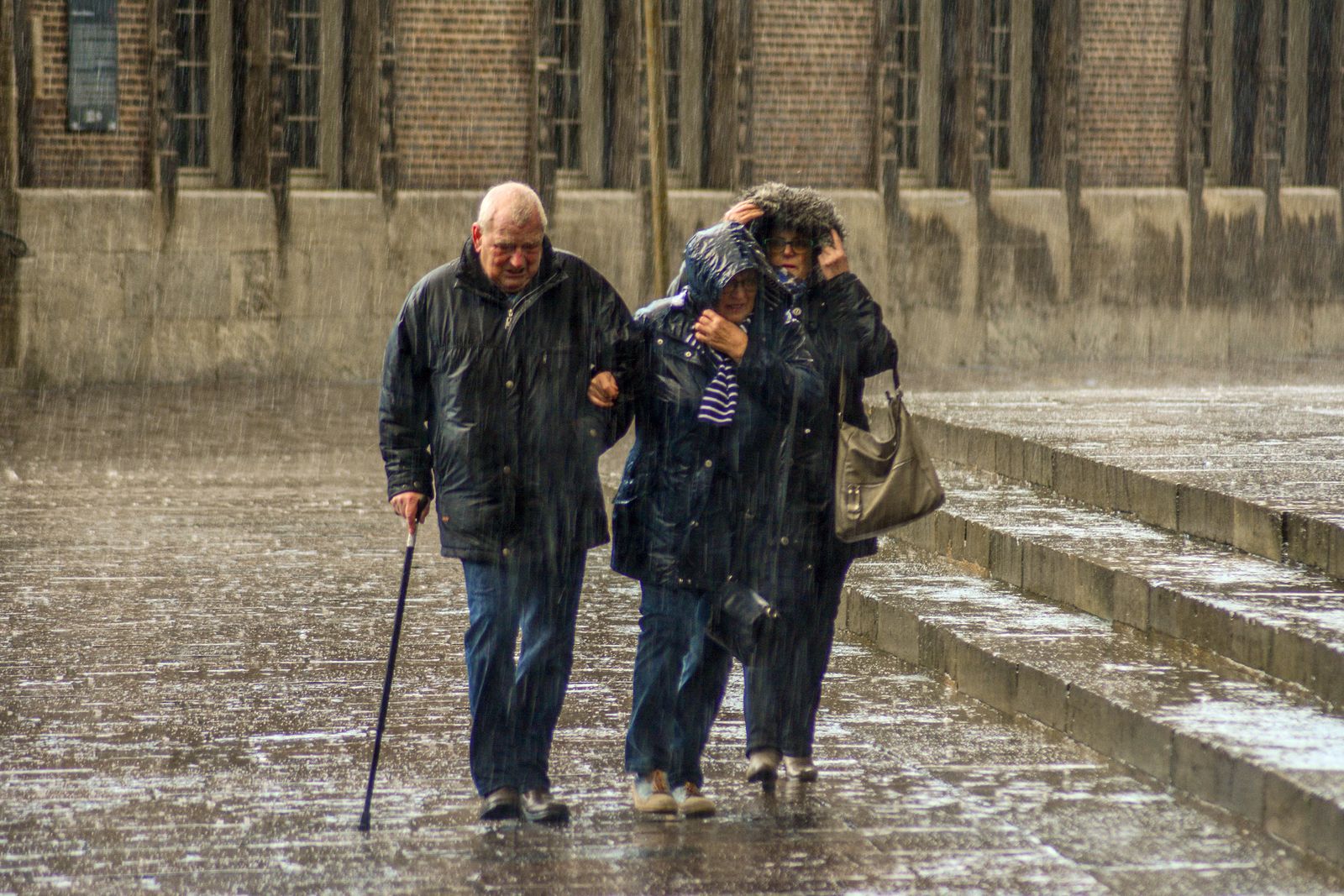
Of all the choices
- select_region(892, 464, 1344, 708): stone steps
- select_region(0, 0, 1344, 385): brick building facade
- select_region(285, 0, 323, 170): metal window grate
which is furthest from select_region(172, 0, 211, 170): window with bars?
select_region(892, 464, 1344, 708): stone steps

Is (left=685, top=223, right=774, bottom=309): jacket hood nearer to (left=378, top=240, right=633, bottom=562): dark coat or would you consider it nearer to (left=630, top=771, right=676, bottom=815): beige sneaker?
(left=378, top=240, right=633, bottom=562): dark coat

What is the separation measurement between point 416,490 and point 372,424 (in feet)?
37.2

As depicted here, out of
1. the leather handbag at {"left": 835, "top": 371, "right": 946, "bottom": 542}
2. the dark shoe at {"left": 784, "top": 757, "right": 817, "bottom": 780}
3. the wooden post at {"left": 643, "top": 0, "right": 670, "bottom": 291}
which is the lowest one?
the dark shoe at {"left": 784, "top": 757, "right": 817, "bottom": 780}

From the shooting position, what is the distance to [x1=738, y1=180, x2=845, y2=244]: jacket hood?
5.90 metres

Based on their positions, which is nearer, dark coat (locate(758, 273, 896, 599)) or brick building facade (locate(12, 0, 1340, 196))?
dark coat (locate(758, 273, 896, 599))

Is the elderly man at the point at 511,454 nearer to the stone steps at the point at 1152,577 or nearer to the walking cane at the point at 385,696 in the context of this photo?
the walking cane at the point at 385,696

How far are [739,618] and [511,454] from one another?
77cm

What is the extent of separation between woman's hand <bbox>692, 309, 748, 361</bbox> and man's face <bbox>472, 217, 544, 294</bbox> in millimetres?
483

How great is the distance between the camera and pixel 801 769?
6.13 m

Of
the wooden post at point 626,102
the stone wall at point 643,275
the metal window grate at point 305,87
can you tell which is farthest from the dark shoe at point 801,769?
the wooden post at point 626,102

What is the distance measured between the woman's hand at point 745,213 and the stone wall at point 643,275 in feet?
49.5

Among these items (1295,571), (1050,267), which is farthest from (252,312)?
(1295,571)

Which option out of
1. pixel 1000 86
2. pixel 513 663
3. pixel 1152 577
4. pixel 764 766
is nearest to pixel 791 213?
pixel 513 663

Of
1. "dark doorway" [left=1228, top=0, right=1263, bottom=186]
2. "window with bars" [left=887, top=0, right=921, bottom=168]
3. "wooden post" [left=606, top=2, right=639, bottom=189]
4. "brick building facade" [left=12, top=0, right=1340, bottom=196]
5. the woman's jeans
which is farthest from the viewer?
"dark doorway" [left=1228, top=0, right=1263, bottom=186]
